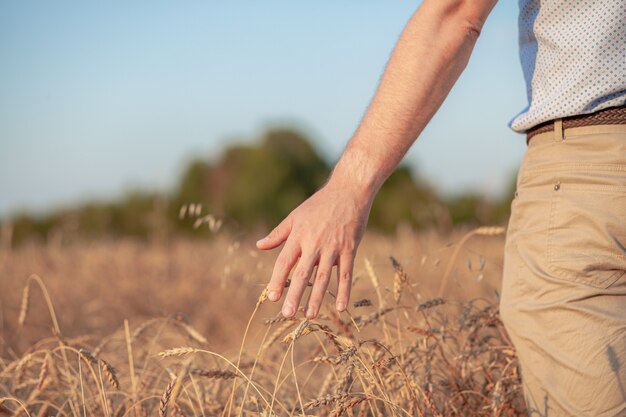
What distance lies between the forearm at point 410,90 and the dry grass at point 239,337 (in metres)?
0.35

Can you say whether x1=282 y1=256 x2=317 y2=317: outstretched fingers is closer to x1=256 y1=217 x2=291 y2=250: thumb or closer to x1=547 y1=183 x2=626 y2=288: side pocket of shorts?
x1=256 y1=217 x2=291 y2=250: thumb

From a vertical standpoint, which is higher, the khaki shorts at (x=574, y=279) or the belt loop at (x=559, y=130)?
the belt loop at (x=559, y=130)

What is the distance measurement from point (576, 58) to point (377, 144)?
18.9 inches

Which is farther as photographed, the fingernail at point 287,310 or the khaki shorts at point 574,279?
the khaki shorts at point 574,279

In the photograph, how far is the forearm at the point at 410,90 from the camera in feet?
5.77

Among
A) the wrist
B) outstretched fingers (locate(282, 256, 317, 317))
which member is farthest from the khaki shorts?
outstretched fingers (locate(282, 256, 317, 317))

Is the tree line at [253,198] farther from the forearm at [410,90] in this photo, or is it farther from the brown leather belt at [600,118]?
the forearm at [410,90]

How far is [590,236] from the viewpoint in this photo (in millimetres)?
1797

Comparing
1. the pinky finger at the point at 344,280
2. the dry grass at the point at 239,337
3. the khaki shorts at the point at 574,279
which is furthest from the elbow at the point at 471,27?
the dry grass at the point at 239,337

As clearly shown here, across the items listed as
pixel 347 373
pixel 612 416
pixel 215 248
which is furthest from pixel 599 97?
pixel 215 248

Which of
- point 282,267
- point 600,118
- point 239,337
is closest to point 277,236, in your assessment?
point 282,267

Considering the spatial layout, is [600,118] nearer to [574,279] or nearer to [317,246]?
[574,279]

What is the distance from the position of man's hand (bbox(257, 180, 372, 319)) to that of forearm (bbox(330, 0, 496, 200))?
6 centimetres

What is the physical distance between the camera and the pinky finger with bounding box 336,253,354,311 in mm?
1675
